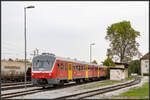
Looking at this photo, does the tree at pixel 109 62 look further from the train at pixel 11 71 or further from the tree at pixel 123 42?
the train at pixel 11 71

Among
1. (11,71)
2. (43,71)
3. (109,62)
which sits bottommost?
(11,71)

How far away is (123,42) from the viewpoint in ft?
201

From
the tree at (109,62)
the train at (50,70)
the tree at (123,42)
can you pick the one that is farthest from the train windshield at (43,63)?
the tree at (123,42)

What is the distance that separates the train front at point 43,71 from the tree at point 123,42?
3623cm

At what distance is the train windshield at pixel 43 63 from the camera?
82.8 feet

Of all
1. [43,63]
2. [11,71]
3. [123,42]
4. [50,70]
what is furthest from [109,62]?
[50,70]

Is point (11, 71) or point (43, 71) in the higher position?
point (43, 71)

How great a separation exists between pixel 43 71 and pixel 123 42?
38495 mm

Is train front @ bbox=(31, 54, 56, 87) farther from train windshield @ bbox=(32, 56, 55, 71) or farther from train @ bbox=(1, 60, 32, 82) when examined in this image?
train @ bbox=(1, 60, 32, 82)

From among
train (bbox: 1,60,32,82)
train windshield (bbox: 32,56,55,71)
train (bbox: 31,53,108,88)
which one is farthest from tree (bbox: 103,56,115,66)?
train windshield (bbox: 32,56,55,71)

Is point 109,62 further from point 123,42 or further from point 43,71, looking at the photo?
point 43,71

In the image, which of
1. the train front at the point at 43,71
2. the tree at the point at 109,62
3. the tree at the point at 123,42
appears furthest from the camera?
the tree at the point at 123,42

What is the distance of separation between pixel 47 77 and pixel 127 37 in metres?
38.4

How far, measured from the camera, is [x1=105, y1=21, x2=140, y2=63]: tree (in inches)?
2370
